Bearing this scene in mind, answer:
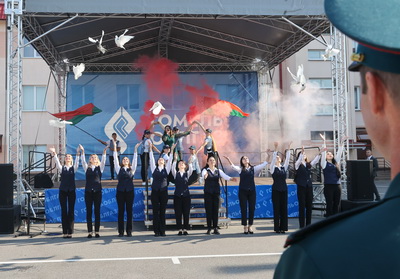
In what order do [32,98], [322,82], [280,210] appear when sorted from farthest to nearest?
1. [322,82]
2. [32,98]
3. [280,210]

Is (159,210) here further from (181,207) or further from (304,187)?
(304,187)

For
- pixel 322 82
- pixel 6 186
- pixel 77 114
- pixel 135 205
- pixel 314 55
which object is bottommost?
pixel 135 205

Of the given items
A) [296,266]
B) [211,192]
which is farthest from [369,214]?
[211,192]

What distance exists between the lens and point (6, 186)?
1038cm

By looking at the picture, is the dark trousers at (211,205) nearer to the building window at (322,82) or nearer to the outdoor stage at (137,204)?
the outdoor stage at (137,204)

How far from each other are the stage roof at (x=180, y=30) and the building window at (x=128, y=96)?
2.63 ft

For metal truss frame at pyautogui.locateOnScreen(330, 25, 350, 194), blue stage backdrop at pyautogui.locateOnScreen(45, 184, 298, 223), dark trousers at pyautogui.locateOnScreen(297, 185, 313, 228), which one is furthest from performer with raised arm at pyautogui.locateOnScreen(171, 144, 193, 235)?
metal truss frame at pyautogui.locateOnScreen(330, 25, 350, 194)

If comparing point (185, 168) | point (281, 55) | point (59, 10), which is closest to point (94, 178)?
point (185, 168)

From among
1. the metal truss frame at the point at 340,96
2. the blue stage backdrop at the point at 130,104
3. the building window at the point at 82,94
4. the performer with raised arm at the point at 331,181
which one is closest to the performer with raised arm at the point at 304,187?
the performer with raised arm at the point at 331,181

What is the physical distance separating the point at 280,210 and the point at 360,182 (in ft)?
7.94

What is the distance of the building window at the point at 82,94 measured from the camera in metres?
18.7

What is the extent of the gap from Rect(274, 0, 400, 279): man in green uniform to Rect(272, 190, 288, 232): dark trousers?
9777 mm

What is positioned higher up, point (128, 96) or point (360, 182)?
point (128, 96)

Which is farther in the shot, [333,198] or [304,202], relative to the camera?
[333,198]
